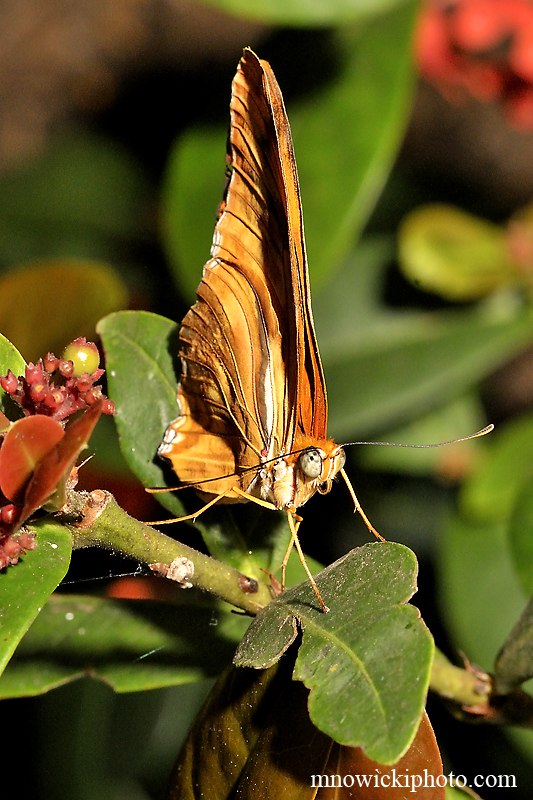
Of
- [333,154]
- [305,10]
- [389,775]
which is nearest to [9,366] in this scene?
[389,775]

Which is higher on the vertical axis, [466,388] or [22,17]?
[22,17]

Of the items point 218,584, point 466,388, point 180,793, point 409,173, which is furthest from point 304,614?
point 409,173

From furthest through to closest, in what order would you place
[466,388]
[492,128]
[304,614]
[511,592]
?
1. [492,128]
2. [466,388]
3. [511,592]
4. [304,614]

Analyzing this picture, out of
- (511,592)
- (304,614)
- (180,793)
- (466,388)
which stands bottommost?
(511,592)

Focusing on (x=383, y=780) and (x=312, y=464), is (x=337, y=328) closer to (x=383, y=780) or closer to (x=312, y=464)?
(x=312, y=464)

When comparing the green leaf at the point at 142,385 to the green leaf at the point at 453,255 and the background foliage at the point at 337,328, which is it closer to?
the background foliage at the point at 337,328

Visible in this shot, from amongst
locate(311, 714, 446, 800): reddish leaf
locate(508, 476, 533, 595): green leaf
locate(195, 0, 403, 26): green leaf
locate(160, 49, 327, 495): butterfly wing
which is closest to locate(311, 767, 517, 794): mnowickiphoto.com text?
locate(311, 714, 446, 800): reddish leaf

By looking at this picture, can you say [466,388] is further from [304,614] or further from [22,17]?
[22,17]

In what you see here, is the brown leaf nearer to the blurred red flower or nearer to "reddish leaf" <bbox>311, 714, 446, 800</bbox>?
"reddish leaf" <bbox>311, 714, 446, 800</bbox>
